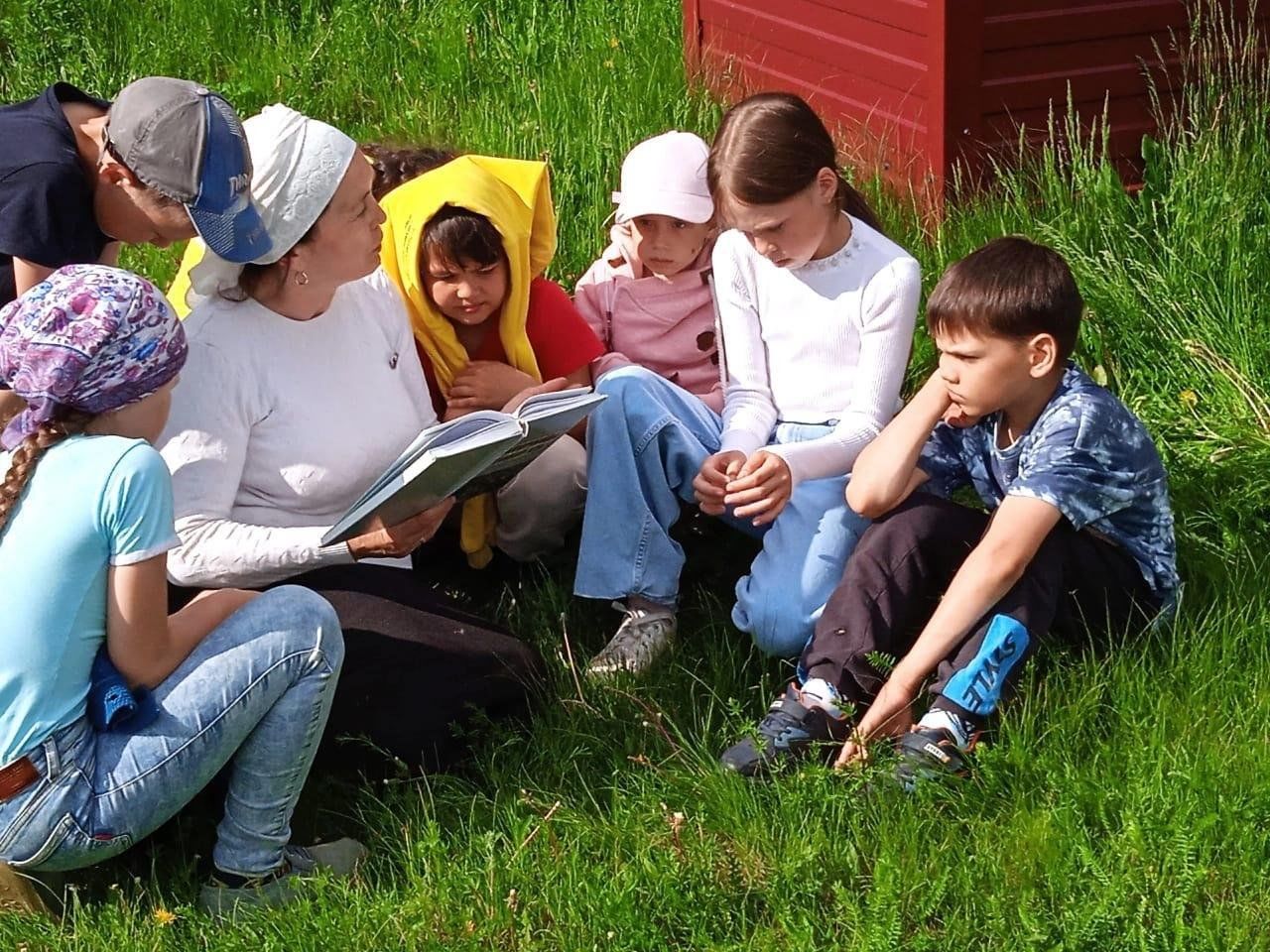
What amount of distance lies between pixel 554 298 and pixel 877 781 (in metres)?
1.68

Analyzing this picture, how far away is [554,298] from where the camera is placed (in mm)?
4258

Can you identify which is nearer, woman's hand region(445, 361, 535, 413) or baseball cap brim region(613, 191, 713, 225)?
woman's hand region(445, 361, 535, 413)

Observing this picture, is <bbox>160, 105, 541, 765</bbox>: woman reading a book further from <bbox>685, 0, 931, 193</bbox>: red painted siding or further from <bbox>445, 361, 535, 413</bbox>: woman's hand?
<bbox>685, 0, 931, 193</bbox>: red painted siding

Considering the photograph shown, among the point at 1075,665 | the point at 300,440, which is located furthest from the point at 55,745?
the point at 1075,665

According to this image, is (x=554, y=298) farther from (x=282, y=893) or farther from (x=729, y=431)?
(x=282, y=893)

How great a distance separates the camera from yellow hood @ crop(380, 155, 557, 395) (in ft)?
13.0

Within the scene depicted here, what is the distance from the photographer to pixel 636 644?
3.86m

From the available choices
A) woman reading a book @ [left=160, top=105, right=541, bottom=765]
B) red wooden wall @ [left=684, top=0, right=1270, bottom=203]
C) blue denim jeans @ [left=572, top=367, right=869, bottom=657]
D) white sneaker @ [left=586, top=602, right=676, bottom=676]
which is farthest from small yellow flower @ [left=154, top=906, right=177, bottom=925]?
red wooden wall @ [left=684, top=0, right=1270, bottom=203]

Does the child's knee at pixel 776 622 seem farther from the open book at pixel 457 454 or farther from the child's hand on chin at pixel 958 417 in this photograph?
the open book at pixel 457 454

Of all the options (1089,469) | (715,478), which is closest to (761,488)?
(715,478)

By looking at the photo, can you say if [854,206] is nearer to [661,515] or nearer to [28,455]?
[661,515]

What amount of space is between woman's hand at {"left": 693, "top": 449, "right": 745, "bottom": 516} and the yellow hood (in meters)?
0.60

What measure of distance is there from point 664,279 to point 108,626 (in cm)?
205

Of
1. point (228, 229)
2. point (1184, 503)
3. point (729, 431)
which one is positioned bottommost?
point (1184, 503)
